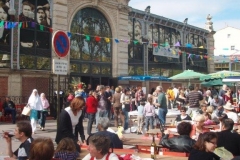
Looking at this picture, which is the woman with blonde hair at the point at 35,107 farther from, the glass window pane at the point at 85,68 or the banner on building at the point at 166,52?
the banner on building at the point at 166,52

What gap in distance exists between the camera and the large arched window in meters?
23.3

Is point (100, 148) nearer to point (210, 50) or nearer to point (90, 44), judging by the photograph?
point (90, 44)

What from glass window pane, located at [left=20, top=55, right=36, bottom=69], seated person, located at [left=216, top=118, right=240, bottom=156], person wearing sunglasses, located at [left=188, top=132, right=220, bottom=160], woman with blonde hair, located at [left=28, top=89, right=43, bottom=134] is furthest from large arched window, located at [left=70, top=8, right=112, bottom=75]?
person wearing sunglasses, located at [left=188, top=132, right=220, bottom=160]

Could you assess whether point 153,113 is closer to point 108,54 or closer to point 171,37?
point 108,54

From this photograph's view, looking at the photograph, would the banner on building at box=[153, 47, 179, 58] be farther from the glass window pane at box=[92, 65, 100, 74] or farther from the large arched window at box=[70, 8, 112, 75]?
the glass window pane at box=[92, 65, 100, 74]

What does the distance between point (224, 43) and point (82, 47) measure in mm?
45877

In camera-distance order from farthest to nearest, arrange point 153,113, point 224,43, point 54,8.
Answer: point 224,43 < point 54,8 < point 153,113

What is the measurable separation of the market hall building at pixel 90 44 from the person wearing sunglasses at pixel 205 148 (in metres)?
15.6

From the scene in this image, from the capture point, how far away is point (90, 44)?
24.5 meters

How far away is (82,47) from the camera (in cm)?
2386

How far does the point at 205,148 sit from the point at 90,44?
66.4 ft

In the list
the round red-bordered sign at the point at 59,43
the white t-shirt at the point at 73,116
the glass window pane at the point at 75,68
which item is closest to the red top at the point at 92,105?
the round red-bordered sign at the point at 59,43

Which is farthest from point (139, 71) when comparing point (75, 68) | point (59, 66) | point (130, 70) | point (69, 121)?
point (69, 121)

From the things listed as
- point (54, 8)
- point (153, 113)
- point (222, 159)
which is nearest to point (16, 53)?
point (54, 8)
